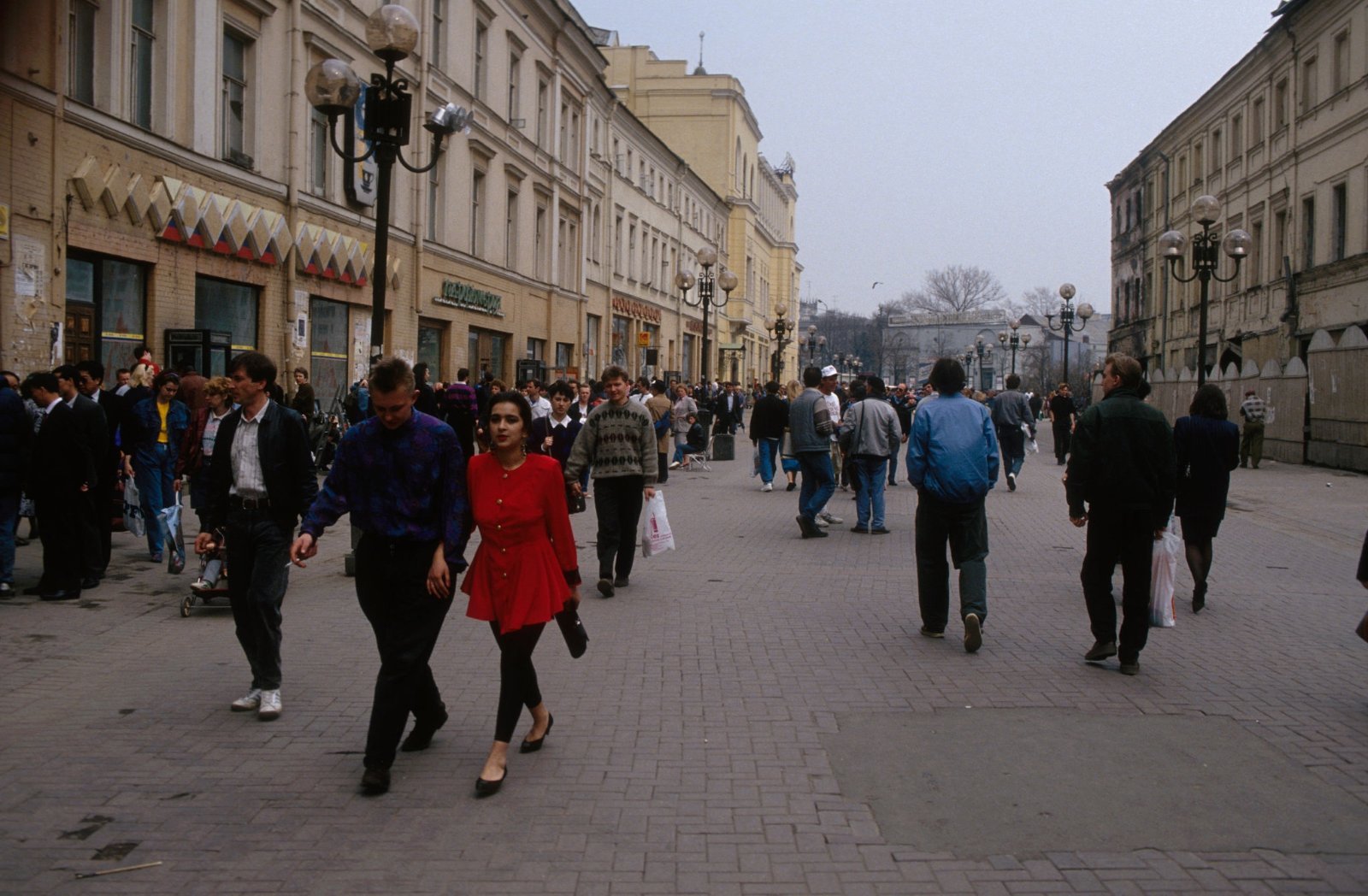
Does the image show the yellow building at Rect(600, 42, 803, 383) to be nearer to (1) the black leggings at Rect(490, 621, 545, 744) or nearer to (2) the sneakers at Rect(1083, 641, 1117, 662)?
(2) the sneakers at Rect(1083, 641, 1117, 662)

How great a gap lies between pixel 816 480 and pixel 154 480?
7005mm

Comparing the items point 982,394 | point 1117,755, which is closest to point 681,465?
point 982,394

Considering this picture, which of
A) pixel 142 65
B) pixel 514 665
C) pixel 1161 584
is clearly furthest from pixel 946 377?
pixel 142 65

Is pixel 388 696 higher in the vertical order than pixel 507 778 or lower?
higher

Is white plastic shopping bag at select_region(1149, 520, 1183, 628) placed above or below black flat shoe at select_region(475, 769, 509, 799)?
above

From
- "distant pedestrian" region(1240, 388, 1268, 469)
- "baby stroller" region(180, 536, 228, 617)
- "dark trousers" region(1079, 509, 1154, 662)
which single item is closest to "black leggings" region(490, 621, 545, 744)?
"dark trousers" region(1079, 509, 1154, 662)

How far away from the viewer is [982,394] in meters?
33.4

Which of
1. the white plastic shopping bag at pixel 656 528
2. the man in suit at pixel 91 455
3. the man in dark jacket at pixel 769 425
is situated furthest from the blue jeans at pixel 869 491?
the man in suit at pixel 91 455

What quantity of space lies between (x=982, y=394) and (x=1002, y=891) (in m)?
30.3

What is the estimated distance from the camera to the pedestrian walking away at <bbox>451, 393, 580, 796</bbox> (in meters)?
5.33

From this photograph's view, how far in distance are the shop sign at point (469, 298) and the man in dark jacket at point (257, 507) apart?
2318 centimetres

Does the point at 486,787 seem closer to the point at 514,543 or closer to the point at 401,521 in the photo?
the point at 514,543

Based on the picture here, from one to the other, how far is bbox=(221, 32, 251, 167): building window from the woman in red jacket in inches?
655

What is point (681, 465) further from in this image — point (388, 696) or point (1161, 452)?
point (388, 696)
